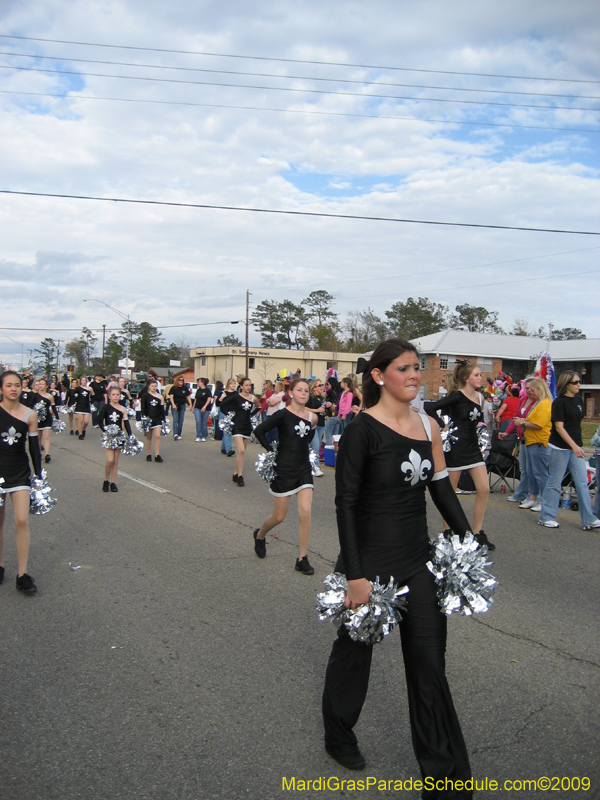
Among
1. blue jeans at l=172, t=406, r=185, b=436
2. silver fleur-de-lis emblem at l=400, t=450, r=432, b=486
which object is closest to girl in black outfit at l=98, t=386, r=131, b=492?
blue jeans at l=172, t=406, r=185, b=436

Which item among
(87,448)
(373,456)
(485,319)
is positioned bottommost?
(87,448)

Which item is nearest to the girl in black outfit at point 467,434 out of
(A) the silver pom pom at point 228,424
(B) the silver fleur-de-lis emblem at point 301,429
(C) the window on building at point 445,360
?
(B) the silver fleur-de-lis emblem at point 301,429

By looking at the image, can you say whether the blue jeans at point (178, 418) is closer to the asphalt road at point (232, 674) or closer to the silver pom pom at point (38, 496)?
the asphalt road at point (232, 674)

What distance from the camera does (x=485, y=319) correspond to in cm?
8506

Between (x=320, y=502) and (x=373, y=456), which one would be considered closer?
(x=373, y=456)

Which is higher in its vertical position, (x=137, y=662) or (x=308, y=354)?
(x=308, y=354)

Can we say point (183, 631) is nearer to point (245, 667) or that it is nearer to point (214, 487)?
point (245, 667)

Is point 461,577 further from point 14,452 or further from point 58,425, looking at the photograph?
point 58,425

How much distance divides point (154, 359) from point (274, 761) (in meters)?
97.8

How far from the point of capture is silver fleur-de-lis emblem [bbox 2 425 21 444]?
5.40m

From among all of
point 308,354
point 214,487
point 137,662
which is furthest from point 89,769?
point 308,354

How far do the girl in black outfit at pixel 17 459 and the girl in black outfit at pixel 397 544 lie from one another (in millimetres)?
3407

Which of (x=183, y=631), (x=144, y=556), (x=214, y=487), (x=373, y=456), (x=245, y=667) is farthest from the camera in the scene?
(x=214, y=487)

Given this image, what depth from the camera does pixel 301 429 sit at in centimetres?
646
